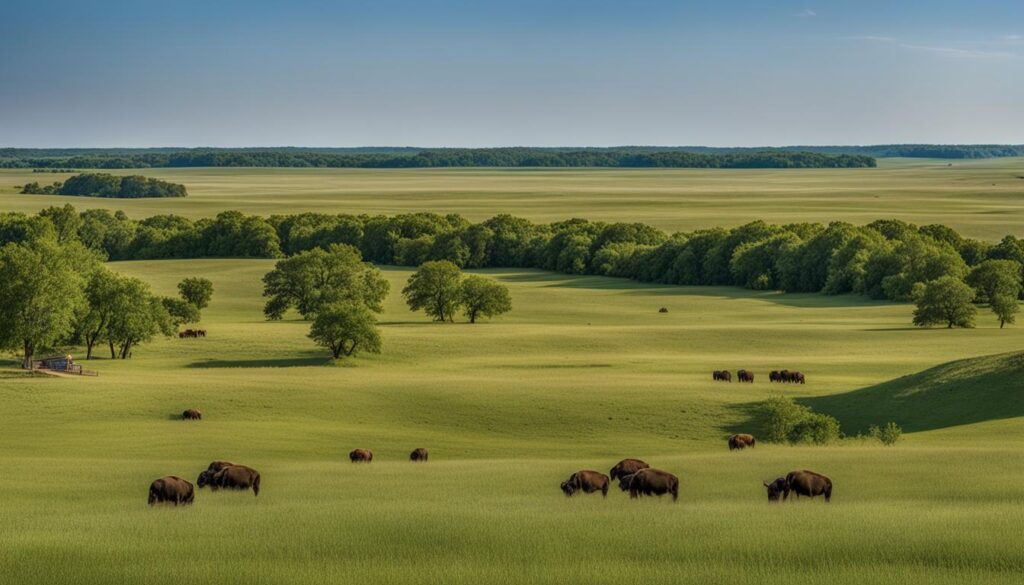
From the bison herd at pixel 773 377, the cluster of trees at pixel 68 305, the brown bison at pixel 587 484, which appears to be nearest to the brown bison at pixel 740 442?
the bison herd at pixel 773 377

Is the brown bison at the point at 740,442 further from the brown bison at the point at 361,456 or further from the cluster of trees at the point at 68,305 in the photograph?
the cluster of trees at the point at 68,305

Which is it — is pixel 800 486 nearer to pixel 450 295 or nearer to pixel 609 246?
pixel 450 295

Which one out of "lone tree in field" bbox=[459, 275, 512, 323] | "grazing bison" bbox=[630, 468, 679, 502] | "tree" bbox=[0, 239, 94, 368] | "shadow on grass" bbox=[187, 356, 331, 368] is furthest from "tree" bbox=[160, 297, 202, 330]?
"grazing bison" bbox=[630, 468, 679, 502]

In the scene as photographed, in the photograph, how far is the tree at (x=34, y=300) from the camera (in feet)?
208

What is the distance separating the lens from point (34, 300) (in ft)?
210

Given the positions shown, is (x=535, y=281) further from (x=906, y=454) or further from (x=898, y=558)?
(x=898, y=558)

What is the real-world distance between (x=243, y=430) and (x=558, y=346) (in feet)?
103

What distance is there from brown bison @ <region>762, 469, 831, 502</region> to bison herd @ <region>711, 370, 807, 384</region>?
104 ft

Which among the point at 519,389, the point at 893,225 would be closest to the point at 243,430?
A: the point at 519,389

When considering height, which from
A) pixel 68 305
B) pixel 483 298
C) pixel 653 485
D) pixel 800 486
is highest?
pixel 800 486

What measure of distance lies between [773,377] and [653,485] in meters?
32.8

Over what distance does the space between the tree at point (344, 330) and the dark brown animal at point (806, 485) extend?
143 feet

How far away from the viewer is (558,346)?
7506 cm

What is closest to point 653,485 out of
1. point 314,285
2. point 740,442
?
point 740,442
